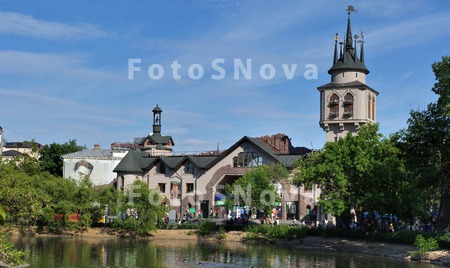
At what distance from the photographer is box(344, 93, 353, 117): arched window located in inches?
2739

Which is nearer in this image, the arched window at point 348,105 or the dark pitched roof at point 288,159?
the dark pitched roof at point 288,159

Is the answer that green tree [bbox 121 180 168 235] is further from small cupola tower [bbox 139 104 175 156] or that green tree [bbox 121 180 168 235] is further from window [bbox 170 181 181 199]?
small cupola tower [bbox 139 104 175 156]

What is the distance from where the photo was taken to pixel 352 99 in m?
69.6

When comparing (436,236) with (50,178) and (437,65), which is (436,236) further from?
(50,178)

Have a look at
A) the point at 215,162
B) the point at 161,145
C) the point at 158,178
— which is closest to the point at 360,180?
the point at 215,162

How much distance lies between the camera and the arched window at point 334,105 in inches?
2771

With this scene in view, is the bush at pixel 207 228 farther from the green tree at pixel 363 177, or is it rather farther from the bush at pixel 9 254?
the bush at pixel 9 254

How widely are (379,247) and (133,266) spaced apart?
19.2m

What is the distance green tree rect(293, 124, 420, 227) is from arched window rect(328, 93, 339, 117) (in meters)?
18.4

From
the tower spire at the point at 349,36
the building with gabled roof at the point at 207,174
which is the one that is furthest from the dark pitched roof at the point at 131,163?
the tower spire at the point at 349,36

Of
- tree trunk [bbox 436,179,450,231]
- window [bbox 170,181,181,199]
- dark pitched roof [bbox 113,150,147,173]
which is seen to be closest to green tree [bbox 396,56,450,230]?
tree trunk [bbox 436,179,450,231]

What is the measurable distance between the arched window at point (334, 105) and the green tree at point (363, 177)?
60.2ft

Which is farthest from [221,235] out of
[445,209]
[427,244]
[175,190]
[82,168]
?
[82,168]

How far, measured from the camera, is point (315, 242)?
53.8 metres
